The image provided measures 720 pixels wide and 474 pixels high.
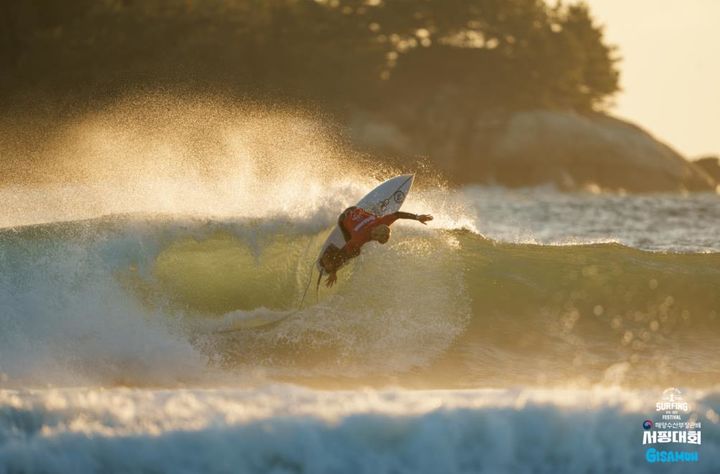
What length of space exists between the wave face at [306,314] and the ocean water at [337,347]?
0.9 inches

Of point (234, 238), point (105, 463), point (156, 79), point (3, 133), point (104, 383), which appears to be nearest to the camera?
point (105, 463)

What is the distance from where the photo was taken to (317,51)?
53.1 meters

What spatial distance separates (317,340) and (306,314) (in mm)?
457

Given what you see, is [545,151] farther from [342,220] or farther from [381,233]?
[381,233]

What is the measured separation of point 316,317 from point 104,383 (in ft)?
7.49

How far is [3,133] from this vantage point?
40.5 meters

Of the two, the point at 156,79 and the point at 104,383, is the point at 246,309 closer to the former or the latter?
the point at 104,383

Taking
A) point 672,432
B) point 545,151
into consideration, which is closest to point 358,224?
point 672,432

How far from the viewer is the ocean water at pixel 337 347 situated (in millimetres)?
7945

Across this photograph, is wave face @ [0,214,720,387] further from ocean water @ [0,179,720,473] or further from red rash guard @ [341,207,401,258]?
red rash guard @ [341,207,401,258]

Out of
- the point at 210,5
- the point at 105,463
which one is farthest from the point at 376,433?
the point at 210,5

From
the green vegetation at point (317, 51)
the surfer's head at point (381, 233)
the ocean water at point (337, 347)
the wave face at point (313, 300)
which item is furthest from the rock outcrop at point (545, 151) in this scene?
the surfer's head at point (381, 233)

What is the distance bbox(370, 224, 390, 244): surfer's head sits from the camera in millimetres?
11016

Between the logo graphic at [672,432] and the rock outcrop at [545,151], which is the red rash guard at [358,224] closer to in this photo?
the logo graphic at [672,432]
